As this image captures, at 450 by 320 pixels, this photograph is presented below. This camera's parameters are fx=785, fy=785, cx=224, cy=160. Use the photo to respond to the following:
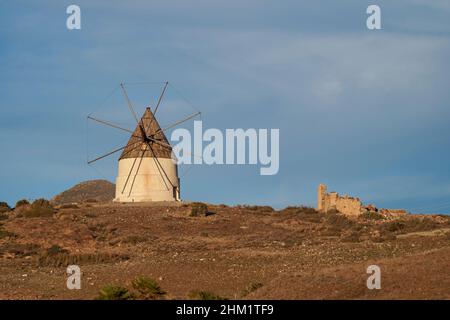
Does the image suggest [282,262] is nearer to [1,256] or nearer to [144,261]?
[144,261]

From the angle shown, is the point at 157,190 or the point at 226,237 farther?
the point at 157,190

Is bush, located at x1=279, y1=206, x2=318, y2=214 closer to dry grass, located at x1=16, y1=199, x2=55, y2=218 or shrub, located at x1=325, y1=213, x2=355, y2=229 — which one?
shrub, located at x1=325, y1=213, x2=355, y2=229

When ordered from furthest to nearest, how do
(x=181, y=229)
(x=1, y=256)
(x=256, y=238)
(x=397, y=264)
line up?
1. (x=181, y=229)
2. (x=256, y=238)
3. (x=1, y=256)
4. (x=397, y=264)

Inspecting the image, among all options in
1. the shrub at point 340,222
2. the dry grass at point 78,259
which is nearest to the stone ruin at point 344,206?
the shrub at point 340,222

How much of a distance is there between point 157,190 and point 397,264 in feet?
97.3

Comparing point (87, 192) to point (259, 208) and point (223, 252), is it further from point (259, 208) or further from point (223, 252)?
point (223, 252)

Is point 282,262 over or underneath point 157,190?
underneath

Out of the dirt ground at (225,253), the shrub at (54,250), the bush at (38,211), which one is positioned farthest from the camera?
the bush at (38,211)

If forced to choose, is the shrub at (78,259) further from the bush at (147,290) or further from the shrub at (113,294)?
the shrub at (113,294)

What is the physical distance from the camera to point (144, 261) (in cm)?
2370

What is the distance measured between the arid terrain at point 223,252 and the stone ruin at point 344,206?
2.44 m

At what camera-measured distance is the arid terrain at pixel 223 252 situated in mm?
14156
